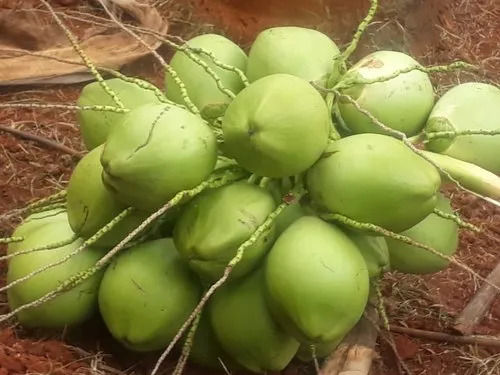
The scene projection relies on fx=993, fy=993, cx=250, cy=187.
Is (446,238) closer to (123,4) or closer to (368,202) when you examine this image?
(368,202)

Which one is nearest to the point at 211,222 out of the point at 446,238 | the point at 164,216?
the point at 164,216

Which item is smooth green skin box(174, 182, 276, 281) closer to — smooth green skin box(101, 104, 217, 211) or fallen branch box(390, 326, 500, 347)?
smooth green skin box(101, 104, 217, 211)

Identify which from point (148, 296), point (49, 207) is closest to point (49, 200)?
point (49, 207)

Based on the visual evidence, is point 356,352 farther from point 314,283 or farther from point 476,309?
point 476,309

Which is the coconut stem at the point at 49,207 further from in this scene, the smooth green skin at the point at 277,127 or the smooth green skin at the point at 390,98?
the smooth green skin at the point at 390,98

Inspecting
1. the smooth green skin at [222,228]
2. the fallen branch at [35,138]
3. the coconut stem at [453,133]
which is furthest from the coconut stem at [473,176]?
the fallen branch at [35,138]

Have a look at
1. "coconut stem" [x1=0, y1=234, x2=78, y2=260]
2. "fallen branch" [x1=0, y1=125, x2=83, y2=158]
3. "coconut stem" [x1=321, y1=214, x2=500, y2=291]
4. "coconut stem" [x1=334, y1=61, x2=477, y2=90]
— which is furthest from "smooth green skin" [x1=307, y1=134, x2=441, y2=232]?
"fallen branch" [x1=0, y1=125, x2=83, y2=158]
